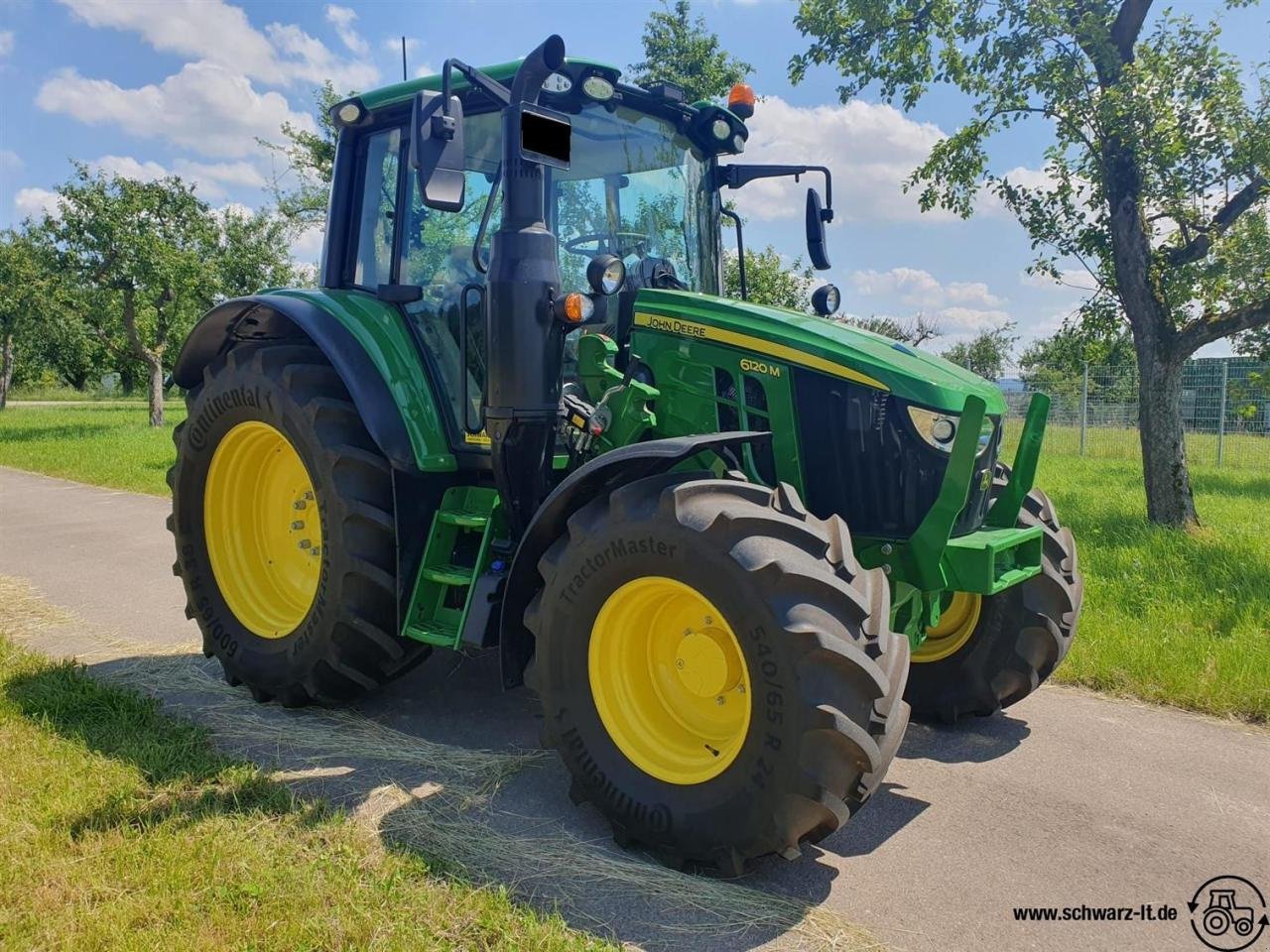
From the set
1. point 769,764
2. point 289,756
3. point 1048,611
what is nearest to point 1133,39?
point 1048,611

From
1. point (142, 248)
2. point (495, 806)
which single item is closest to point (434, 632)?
point (495, 806)

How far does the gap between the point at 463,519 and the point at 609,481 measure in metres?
0.89

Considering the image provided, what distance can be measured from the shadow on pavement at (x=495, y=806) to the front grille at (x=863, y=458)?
3.65 feet

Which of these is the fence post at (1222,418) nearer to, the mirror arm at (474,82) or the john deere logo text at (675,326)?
the john deere logo text at (675,326)

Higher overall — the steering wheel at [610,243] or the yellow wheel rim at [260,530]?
the steering wheel at [610,243]

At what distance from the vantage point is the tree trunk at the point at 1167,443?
855cm

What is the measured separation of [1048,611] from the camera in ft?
13.2

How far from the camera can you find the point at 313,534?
4.60 m

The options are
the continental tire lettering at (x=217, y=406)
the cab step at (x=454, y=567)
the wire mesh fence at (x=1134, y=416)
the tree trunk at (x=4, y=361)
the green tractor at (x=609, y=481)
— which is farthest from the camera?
the tree trunk at (x=4, y=361)

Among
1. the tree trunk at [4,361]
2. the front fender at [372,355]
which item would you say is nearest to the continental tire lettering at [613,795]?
the front fender at [372,355]

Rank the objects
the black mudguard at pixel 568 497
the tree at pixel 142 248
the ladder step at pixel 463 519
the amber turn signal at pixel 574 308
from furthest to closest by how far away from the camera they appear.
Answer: the tree at pixel 142 248 < the ladder step at pixel 463 519 < the amber turn signal at pixel 574 308 < the black mudguard at pixel 568 497

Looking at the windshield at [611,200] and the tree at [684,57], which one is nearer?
the windshield at [611,200]

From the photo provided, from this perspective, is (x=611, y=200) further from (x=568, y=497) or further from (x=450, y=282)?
(x=568, y=497)

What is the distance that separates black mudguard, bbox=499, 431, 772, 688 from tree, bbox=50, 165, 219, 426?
2226 cm
